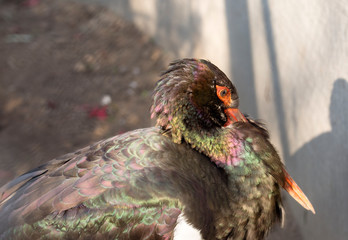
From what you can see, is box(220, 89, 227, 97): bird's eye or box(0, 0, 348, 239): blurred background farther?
box(0, 0, 348, 239): blurred background

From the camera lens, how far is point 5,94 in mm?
4484

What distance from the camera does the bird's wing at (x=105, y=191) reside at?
5.97 ft

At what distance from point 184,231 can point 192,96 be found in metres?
0.63

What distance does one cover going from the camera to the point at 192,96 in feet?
6.57

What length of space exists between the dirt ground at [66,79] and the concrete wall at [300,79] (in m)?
1.16

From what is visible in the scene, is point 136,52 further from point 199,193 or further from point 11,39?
point 199,193

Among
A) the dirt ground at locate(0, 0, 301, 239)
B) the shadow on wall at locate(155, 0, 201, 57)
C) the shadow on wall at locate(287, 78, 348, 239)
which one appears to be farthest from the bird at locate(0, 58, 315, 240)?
the shadow on wall at locate(155, 0, 201, 57)

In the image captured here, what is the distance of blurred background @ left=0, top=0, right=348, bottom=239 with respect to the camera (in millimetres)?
2148

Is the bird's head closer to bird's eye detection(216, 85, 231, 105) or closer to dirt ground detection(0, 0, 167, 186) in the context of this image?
bird's eye detection(216, 85, 231, 105)

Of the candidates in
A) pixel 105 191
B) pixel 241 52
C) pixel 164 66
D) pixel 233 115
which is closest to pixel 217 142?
pixel 233 115

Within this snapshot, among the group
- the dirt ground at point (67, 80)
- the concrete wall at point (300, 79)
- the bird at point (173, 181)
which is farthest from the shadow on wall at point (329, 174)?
the dirt ground at point (67, 80)

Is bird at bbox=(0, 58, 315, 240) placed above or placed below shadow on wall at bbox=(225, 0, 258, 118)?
below

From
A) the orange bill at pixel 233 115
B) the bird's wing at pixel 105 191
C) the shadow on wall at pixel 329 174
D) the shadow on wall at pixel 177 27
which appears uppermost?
the shadow on wall at pixel 177 27

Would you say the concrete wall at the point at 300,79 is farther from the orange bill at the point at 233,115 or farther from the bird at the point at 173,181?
the orange bill at the point at 233,115
